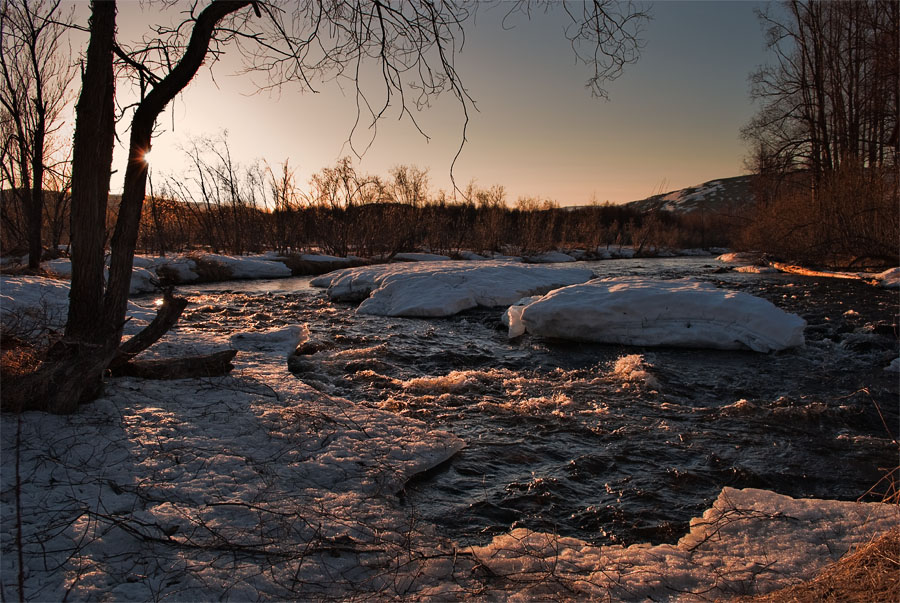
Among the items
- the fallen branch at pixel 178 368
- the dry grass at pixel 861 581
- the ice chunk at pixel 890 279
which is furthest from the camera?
the ice chunk at pixel 890 279

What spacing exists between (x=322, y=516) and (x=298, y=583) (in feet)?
1.75

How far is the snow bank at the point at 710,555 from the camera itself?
1949 mm

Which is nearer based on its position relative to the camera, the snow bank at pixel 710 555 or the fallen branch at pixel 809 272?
the snow bank at pixel 710 555

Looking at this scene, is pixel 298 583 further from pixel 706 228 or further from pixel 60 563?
pixel 706 228

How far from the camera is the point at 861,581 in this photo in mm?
1592

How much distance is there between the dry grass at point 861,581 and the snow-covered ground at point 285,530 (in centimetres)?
26

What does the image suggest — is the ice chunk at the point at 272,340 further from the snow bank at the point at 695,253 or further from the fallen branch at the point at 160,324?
→ the snow bank at the point at 695,253

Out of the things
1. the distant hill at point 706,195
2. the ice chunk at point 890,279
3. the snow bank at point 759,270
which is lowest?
the ice chunk at point 890,279

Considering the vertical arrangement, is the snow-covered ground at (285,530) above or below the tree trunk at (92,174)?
below

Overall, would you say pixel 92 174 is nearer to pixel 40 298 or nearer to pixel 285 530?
pixel 285 530

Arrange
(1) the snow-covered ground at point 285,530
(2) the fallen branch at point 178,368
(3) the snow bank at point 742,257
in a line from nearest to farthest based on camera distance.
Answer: (1) the snow-covered ground at point 285,530
(2) the fallen branch at point 178,368
(3) the snow bank at point 742,257

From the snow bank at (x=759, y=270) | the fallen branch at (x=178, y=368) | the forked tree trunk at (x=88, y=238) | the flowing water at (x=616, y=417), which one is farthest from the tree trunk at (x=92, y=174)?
the snow bank at (x=759, y=270)

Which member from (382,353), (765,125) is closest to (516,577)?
(382,353)

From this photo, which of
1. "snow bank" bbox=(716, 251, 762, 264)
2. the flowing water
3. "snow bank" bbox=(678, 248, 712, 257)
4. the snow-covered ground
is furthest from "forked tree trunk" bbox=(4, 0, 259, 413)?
"snow bank" bbox=(678, 248, 712, 257)
